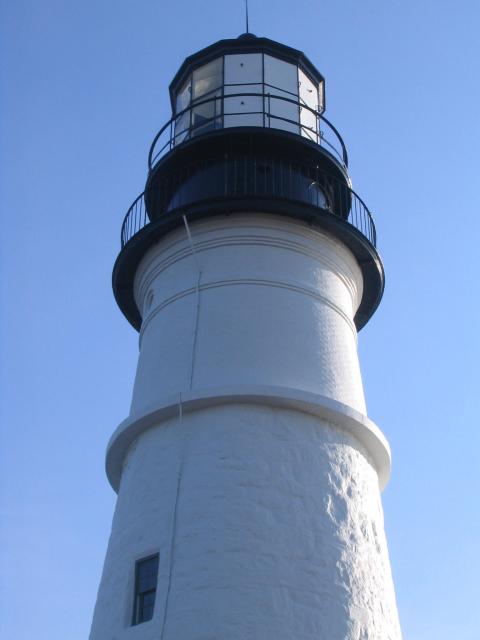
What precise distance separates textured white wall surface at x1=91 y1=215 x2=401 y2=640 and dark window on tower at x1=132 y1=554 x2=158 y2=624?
10 centimetres

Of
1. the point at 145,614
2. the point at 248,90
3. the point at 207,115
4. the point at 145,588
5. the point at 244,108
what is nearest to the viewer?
the point at 145,614

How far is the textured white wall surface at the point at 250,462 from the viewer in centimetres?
981

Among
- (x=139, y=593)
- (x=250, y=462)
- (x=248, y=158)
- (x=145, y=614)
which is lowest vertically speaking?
(x=145, y=614)

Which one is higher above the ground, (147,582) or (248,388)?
(248,388)

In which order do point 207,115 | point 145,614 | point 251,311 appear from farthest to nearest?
point 207,115
point 251,311
point 145,614

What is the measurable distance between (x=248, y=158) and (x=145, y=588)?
6830mm

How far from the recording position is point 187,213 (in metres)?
13.1

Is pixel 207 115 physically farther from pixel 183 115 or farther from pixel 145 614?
pixel 145 614

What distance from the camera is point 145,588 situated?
10.3m

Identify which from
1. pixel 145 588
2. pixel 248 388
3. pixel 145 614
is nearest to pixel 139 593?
pixel 145 588

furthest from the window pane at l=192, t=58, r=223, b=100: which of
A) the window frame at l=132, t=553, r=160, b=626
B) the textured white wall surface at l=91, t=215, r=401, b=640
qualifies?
the window frame at l=132, t=553, r=160, b=626

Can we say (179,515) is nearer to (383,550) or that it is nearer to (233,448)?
(233,448)

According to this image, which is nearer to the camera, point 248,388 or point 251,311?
point 248,388

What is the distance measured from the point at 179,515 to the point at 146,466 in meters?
1.12
